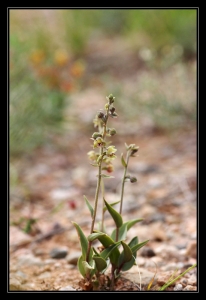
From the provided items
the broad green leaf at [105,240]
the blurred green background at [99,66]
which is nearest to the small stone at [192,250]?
the broad green leaf at [105,240]

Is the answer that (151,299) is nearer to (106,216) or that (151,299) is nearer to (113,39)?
(106,216)

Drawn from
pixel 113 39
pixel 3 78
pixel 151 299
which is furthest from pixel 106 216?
pixel 113 39

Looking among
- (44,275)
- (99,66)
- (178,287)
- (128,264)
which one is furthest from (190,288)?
(99,66)

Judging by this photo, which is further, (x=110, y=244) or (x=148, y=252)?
(x=148, y=252)

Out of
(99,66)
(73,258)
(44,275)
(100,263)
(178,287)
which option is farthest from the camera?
(99,66)

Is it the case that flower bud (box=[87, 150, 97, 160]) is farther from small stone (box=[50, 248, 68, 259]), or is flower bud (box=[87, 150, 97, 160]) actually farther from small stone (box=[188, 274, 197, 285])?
small stone (box=[50, 248, 68, 259])

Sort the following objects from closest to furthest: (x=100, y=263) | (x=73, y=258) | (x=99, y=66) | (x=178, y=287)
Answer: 1. (x=100, y=263)
2. (x=178, y=287)
3. (x=73, y=258)
4. (x=99, y=66)

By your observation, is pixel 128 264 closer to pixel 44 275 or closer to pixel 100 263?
pixel 100 263

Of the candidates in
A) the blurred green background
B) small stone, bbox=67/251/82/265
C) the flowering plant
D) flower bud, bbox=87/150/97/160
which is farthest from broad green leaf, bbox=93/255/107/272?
the blurred green background
